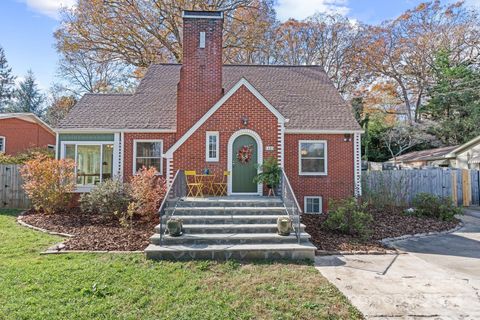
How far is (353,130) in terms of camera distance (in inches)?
448

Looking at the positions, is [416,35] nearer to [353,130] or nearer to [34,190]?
[353,130]

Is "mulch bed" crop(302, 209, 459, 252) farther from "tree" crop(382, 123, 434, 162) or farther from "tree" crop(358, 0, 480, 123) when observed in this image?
"tree" crop(358, 0, 480, 123)

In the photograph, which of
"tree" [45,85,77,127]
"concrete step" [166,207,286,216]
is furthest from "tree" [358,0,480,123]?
"tree" [45,85,77,127]

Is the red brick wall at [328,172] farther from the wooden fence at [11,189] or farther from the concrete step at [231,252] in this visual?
the wooden fence at [11,189]

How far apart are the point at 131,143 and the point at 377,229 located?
9498mm

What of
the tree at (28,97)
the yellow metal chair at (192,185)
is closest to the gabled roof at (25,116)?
the yellow metal chair at (192,185)

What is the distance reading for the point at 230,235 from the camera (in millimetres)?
7027

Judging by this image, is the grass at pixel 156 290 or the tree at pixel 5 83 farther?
the tree at pixel 5 83

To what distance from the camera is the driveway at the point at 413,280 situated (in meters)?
4.24

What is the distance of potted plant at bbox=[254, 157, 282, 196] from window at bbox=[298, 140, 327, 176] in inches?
74.7

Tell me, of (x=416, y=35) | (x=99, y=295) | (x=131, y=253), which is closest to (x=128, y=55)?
(x=131, y=253)

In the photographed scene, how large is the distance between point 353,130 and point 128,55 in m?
17.9

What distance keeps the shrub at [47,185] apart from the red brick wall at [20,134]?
462 inches

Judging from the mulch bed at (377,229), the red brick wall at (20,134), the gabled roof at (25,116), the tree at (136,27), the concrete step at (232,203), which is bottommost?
the mulch bed at (377,229)
